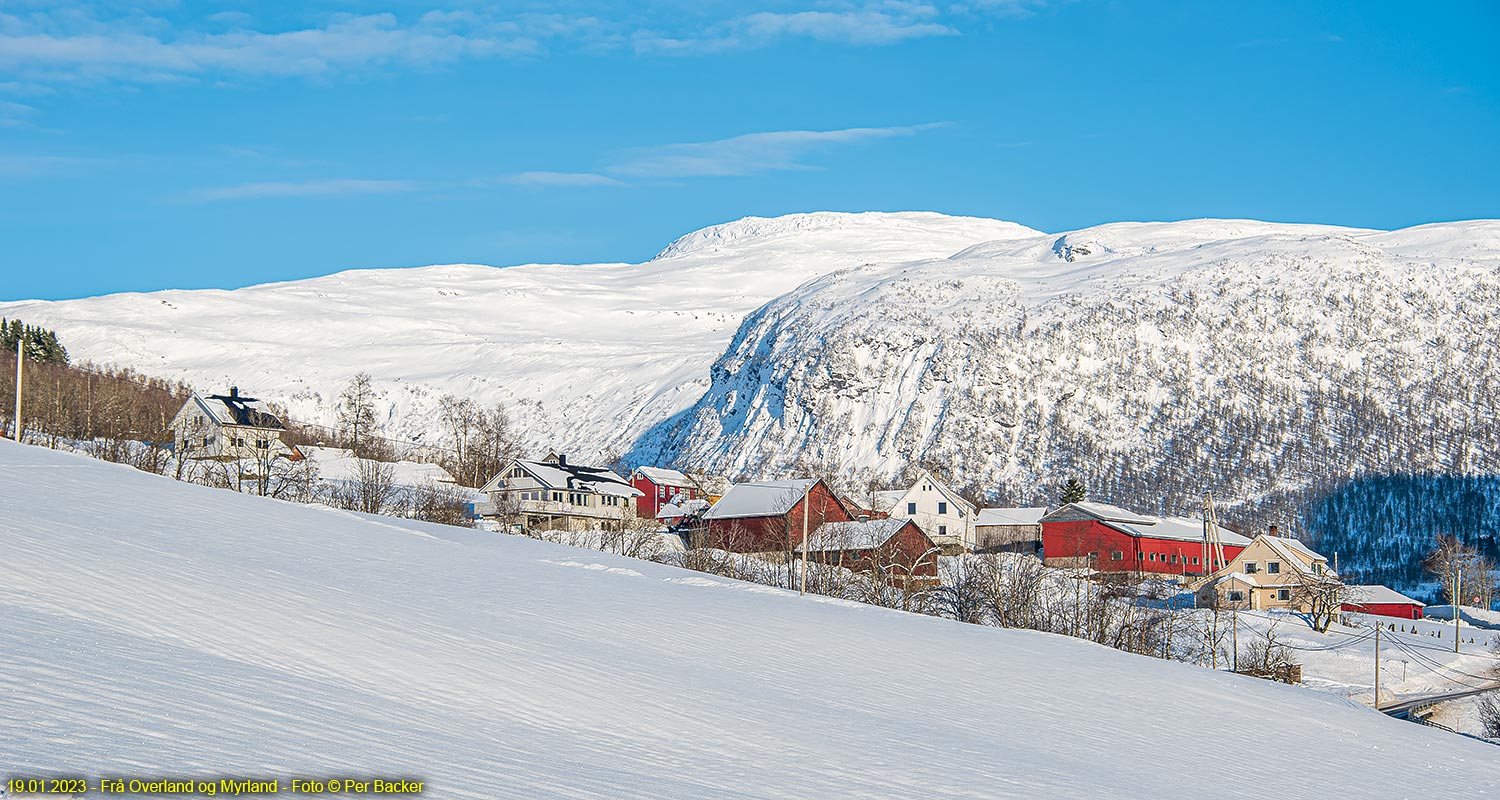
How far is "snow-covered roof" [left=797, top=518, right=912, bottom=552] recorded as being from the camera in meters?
67.6

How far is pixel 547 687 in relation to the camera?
19047mm

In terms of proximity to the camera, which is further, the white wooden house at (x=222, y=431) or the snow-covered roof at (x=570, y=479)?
the white wooden house at (x=222, y=431)

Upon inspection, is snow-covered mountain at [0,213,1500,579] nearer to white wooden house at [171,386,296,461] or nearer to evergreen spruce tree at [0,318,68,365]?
evergreen spruce tree at [0,318,68,365]

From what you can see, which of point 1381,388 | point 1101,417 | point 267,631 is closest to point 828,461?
point 1101,417

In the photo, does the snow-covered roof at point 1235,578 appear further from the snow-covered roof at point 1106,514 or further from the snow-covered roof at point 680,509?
the snow-covered roof at point 680,509

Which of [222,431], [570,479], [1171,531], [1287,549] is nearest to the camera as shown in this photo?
[1287,549]

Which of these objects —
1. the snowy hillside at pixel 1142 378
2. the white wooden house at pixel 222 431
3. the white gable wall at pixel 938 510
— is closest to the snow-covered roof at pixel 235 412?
the white wooden house at pixel 222 431

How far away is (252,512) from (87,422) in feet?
184

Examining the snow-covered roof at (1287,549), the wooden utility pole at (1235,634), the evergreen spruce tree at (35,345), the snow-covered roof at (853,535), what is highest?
the evergreen spruce tree at (35,345)

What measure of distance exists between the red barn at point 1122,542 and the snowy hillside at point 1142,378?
22.8 metres

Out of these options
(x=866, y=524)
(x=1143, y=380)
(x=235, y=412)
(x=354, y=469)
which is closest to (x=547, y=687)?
(x=866, y=524)

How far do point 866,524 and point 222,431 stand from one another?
4006 cm

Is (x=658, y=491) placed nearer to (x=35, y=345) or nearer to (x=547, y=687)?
(x=35, y=345)

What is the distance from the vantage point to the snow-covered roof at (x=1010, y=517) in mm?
94250
